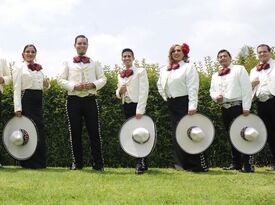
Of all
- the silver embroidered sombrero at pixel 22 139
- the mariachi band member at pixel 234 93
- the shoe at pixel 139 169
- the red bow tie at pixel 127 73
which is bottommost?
the shoe at pixel 139 169

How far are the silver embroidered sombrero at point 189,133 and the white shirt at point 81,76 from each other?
1416 millimetres

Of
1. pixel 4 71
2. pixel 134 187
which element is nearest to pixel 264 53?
pixel 134 187

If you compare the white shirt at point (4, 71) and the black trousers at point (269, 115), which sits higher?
the white shirt at point (4, 71)

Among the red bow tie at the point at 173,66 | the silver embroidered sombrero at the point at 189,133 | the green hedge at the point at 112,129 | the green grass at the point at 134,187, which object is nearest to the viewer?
the green grass at the point at 134,187

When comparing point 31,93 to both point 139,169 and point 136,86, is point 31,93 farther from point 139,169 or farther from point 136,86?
point 139,169

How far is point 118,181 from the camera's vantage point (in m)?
6.40

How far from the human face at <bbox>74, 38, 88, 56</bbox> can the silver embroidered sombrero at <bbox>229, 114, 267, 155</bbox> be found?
2.63 m

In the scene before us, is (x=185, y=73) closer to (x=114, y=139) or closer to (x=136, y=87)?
(x=136, y=87)

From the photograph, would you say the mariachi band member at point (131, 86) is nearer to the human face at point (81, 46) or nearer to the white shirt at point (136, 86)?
the white shirt at point (136, 86)

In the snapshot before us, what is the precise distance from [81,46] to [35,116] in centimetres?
141

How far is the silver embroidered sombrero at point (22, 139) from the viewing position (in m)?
7.57

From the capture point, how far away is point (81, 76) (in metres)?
7.52

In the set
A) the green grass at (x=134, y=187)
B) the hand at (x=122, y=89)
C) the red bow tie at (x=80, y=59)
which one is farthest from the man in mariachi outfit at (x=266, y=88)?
the red bow tie at (x=80, y=59)

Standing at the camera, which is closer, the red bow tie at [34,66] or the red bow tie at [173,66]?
the red bow tie at [173,66]
